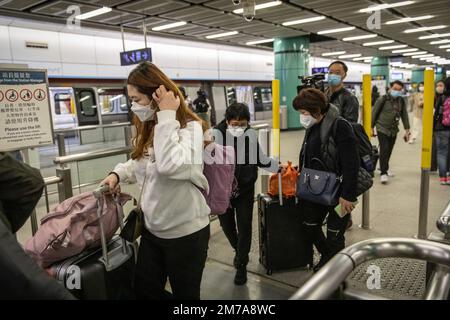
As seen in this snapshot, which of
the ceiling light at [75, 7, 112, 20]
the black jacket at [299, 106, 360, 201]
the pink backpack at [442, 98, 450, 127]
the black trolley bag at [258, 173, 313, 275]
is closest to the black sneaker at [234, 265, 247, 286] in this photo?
the black trolley bag at [258, 173, 313, 275]

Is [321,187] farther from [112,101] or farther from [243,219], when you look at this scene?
[112,101]

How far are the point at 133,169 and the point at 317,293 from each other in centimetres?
124

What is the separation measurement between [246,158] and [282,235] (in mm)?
709

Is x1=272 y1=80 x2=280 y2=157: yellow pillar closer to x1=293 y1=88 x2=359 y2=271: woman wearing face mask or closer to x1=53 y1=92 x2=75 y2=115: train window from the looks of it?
x1=293 y1=88 x2=359 y2=271: woman wearing face mask

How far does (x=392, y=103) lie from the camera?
18.9 feet

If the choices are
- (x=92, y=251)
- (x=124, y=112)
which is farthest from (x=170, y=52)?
(x=92, y=251)

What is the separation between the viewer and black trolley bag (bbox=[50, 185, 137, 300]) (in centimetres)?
160

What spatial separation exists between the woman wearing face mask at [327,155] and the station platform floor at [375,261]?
441 millimetres

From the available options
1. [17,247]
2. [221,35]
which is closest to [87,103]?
[221,35]

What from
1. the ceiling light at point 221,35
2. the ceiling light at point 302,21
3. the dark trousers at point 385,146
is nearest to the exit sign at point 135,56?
the ceiling light at point 221,35

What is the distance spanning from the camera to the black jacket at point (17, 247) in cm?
93

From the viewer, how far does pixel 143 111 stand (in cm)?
166

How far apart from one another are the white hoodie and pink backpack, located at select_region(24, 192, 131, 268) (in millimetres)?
221

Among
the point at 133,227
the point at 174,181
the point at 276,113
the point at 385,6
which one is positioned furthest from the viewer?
the point at 385,6
